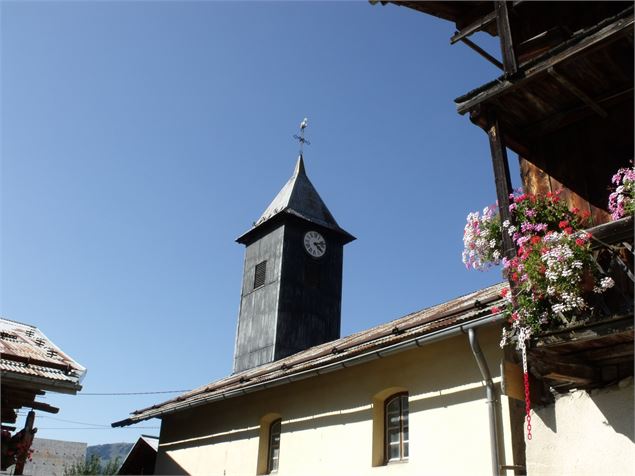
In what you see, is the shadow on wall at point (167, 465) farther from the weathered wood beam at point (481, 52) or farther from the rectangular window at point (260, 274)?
the weathered wood beam at point (481, 52)

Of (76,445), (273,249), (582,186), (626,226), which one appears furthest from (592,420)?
(76,445)

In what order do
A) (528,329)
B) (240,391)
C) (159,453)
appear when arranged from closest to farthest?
(528,329), (240,391), (159,453)

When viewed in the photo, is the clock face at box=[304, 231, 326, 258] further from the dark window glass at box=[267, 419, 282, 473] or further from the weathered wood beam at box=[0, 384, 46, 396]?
the weathered wood beam at box=[0, 384, 46, 396]

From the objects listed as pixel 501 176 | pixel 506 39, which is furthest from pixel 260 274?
pixel 506 39

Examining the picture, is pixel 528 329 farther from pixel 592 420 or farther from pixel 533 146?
pixel 533 146

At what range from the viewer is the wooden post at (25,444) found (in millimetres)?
8875

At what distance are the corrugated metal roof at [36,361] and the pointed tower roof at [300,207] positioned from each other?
507 inches

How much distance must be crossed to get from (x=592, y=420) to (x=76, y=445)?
27.5 meters

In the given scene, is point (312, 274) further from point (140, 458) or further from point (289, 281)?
point (140, 458)

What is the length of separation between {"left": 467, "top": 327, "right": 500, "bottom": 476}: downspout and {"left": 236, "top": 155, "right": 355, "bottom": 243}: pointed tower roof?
13956mm

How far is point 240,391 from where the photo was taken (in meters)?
13.4

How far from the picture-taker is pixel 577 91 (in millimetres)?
7309

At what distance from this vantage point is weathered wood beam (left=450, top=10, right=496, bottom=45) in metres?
8.39

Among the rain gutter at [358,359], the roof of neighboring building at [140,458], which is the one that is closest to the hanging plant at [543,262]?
the rain gutter at [358,359]
